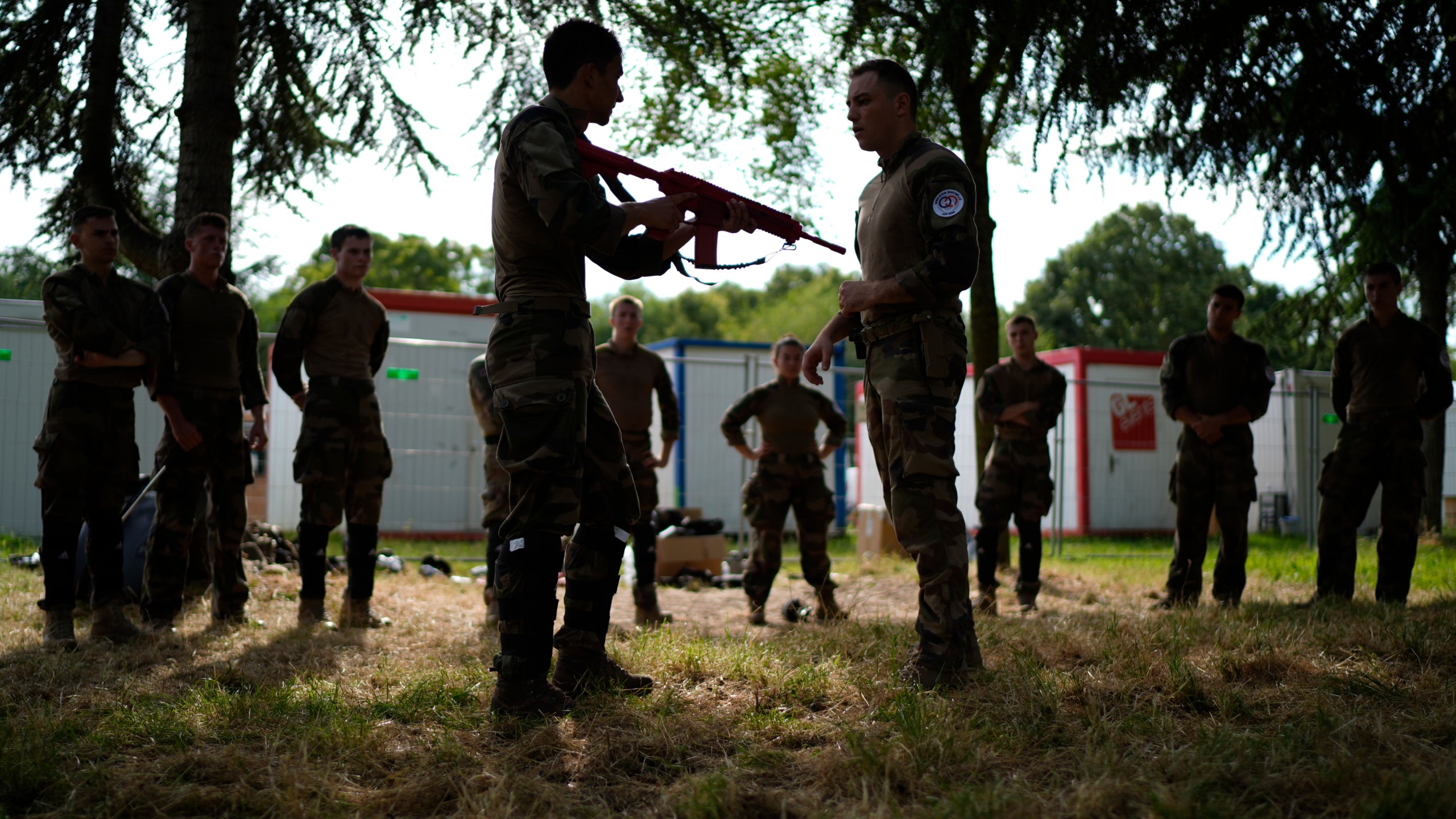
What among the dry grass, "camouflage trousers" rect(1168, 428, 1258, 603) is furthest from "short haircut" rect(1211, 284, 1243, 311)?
the dry grass

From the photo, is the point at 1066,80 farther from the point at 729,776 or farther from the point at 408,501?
the point at 408,501

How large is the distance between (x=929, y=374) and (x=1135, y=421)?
14.2 metres

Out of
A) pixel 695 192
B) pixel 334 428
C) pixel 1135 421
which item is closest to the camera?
pixel 695 192

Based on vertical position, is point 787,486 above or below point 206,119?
below

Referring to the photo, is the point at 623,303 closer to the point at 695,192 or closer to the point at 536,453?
the point at 695,192

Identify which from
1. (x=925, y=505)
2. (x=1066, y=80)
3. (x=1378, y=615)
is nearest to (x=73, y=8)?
(x=1066, y=80)

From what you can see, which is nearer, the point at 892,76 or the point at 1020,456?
the point at 892,76

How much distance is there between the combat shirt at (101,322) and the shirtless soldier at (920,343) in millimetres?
3521

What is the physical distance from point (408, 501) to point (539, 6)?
6.50 metres

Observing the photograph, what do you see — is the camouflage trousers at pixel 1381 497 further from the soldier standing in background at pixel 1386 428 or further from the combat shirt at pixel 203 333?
the combat shirt at pixel 203 333

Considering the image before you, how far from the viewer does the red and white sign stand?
1689 centimetres

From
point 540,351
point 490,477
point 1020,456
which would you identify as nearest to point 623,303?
point 490,477

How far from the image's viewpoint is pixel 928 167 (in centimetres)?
402

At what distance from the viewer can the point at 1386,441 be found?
6.77 m
